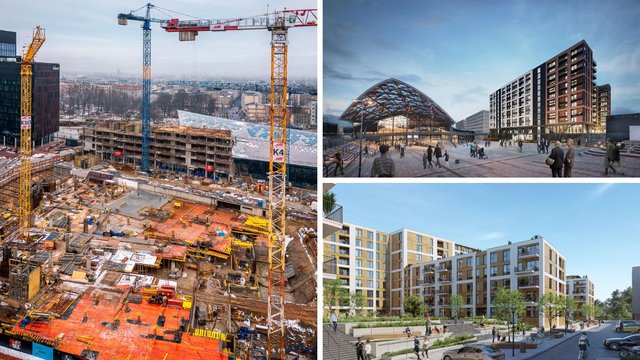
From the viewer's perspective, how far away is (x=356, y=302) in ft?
11.3

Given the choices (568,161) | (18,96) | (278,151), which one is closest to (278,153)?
(278,151)

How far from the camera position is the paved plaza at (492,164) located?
2695mm

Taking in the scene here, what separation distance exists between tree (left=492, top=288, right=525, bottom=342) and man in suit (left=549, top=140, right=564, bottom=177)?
1.23 meters

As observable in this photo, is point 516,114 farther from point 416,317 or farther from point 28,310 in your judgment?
point 28,310

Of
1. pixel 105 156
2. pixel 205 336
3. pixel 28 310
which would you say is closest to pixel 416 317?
pixel 205 336

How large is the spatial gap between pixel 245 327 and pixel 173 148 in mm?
8782

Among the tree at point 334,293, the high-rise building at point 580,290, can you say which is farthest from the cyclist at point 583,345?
the tree at point 334,293

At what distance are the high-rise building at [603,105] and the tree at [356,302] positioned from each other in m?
1.87

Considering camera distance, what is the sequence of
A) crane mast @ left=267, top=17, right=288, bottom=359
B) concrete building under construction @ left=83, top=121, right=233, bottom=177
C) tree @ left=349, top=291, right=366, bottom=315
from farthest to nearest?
concrete building under construction @ left=83, top=121, right=233, bottom=177 → crane mast @ left=267, top=17, right=288, bottom=359 → tree @ left=349, top=291, right=366, bottom=315

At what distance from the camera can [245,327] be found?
7.92m

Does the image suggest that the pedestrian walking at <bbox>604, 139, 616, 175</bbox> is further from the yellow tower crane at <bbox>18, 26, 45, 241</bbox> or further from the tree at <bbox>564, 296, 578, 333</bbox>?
the yellow tower crane at <bbox>18, 26, 45, 241</bbox>

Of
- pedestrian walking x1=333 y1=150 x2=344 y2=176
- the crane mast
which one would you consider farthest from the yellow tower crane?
pedestrian walking x1=333 y1=150 x2=344 y2=176

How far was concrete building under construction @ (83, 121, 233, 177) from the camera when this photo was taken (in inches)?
584

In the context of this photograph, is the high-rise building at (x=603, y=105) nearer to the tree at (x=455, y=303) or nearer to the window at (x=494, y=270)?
the window at (x=494, y=270)
